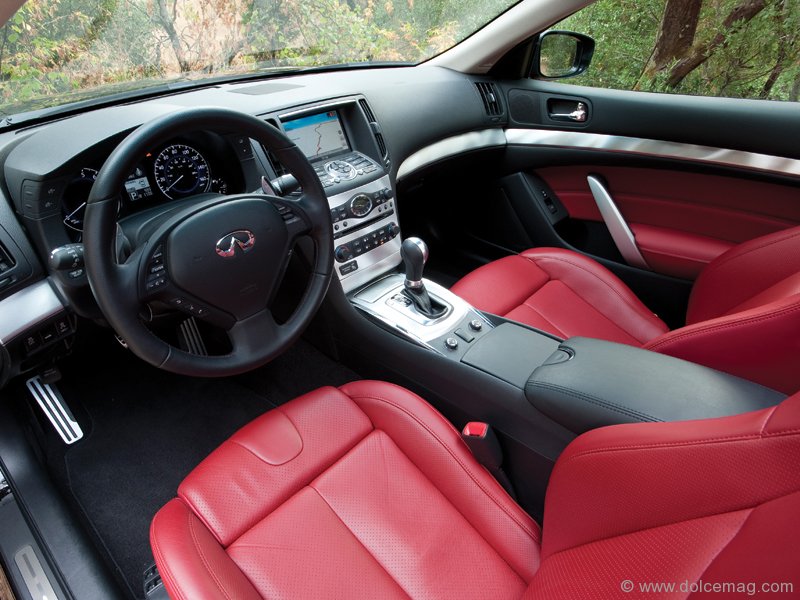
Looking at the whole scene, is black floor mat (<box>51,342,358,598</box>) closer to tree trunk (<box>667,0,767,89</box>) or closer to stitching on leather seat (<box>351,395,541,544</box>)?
stitching on leather seat (<box>351,395,541,544</box>)

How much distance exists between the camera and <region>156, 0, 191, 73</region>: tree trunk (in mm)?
1386

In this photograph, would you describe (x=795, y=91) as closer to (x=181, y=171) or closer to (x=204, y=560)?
(x=181, y=171)

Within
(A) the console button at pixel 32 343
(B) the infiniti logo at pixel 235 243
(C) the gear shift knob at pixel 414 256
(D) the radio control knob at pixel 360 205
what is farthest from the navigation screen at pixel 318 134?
(A) the console button at pixel 32 343

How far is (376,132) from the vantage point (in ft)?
5.21

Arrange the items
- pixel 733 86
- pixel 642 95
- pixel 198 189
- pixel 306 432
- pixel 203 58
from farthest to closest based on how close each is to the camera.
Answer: pixel 642 95 < pixel 733 86 < pixel 203 58 < pixel 198 189 < pixel 306 432

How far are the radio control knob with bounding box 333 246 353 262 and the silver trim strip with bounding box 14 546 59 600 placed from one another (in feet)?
3.06

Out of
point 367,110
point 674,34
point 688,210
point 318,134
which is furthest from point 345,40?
point 688,210

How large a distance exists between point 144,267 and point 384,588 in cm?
67

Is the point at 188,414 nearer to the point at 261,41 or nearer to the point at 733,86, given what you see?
the point at 261,41

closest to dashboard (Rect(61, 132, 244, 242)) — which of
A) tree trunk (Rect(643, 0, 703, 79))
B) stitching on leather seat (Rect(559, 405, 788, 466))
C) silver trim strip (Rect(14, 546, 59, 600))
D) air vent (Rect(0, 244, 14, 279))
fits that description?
air vent (Rect(0, 244, 14, 279))

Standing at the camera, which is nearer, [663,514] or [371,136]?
[663,514]

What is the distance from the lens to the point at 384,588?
90 cm

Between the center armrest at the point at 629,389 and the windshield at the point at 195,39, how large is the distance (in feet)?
3.23

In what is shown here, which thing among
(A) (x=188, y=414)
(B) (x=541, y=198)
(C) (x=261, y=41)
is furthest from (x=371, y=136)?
(A) (x=188, y=414)
